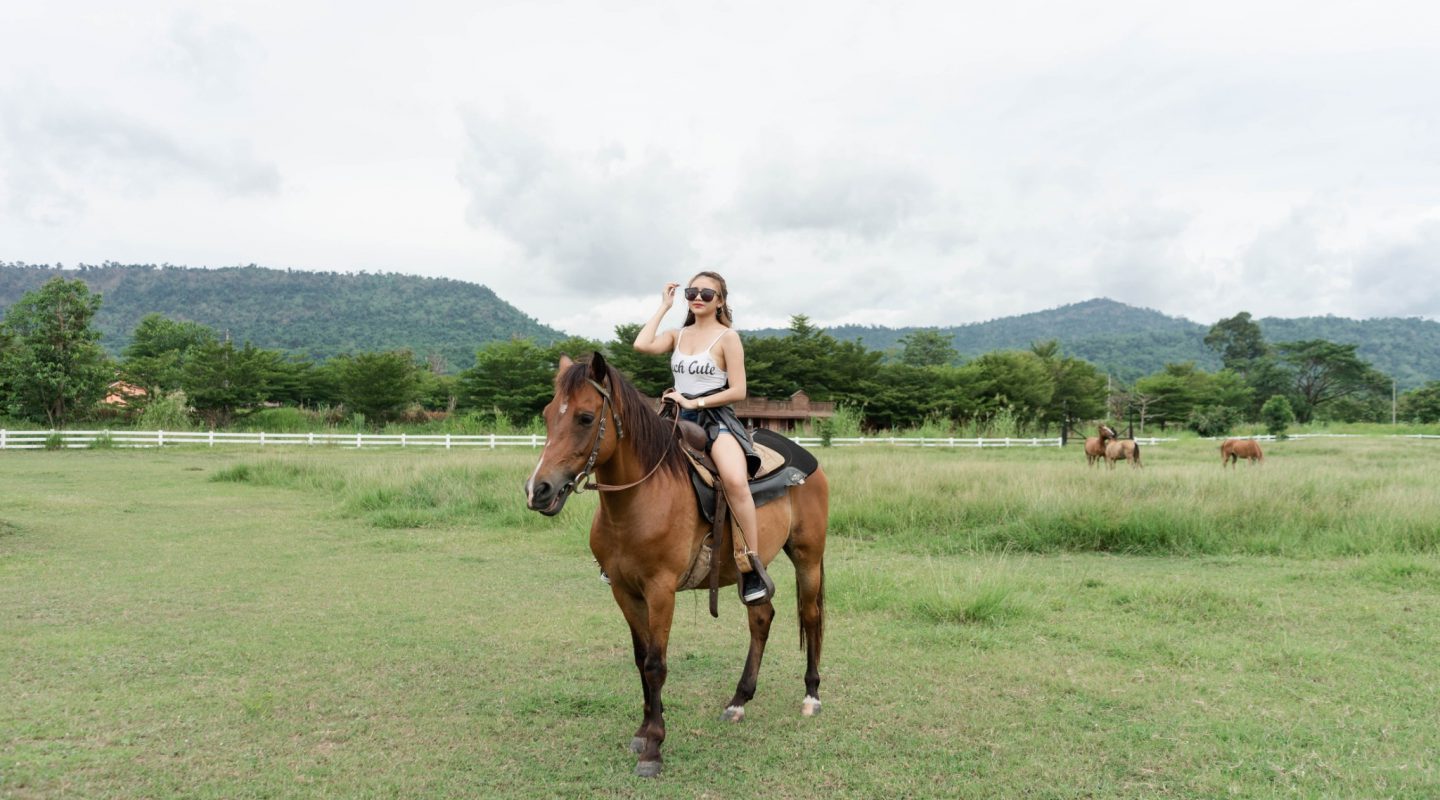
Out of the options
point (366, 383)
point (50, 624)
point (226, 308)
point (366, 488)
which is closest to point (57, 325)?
point (366, 383)

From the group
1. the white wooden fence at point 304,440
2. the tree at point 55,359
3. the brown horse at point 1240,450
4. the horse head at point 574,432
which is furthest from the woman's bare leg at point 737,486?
the tree at point 55,359

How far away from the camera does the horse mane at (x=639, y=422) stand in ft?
12.0

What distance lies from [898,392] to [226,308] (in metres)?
144

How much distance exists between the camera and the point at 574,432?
3.52 metres

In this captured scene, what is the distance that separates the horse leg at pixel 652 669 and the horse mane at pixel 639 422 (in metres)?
0.65

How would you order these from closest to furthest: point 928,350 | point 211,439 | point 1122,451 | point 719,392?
1. point 719,392
2. point 1122,451
3. point 211,439
4. point 928,350

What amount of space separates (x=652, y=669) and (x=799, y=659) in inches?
78.1

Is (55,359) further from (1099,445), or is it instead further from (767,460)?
(767,460)

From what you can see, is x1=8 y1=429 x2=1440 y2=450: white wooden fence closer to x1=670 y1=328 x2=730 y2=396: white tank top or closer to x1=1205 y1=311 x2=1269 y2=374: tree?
x1=670 y1=328 x2=730 y2=396: white tank top

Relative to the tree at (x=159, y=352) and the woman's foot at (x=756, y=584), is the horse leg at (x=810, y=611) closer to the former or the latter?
the woman's foot at (x=756, y=584)

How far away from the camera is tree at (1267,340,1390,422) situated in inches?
2734

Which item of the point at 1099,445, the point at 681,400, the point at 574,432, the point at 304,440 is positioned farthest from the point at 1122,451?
the point at 304,440

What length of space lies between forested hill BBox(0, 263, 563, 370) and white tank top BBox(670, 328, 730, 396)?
11783cm

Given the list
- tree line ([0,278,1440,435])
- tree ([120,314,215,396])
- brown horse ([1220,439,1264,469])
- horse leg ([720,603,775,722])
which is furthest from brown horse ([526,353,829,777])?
tree ([120,314,215,396])
